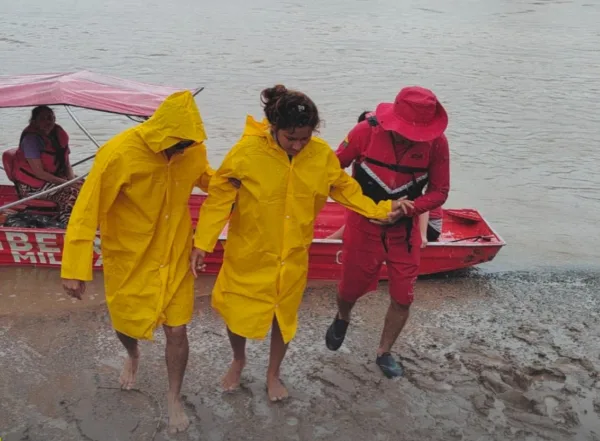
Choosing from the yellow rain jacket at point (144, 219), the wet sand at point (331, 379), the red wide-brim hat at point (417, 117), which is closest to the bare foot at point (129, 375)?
the wet sand at point (331, 379)

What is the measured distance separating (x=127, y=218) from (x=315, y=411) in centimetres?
168

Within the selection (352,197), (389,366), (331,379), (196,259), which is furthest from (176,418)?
(352,197)

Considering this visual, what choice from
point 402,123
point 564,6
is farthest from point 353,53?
point 402,123

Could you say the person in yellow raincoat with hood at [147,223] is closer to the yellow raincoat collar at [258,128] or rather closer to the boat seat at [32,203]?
the yellow raincoat collar at [258,128]

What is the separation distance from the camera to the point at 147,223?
12.6 ft

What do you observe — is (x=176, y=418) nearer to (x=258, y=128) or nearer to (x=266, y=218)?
(x=266, y=218)

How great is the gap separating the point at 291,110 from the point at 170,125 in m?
0.61

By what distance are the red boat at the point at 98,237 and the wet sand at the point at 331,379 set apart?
488mm

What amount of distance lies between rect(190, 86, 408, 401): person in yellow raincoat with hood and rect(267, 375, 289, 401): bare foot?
1.53ft

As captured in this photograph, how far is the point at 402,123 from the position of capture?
166 inches

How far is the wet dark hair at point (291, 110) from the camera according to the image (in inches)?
145

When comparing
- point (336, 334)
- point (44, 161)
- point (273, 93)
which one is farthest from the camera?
point (44, 161)

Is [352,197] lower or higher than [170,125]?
lower

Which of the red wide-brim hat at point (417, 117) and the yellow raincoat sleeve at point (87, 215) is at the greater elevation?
the red wide-brim hat at point (417, 117)
